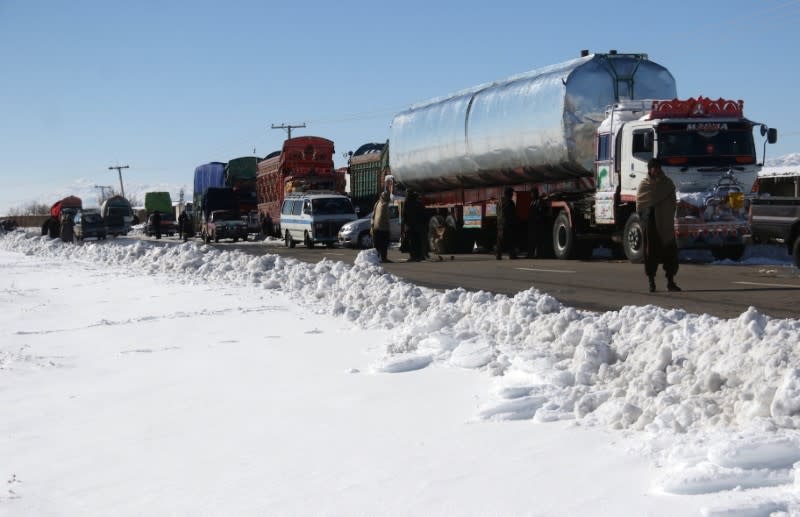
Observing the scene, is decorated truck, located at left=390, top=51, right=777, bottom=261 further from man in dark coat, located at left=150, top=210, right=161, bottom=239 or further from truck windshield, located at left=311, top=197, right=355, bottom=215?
man in dark coat, located at left=150, top=210, right=161, bottom=239

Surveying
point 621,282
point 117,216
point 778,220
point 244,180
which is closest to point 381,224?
point 621,282

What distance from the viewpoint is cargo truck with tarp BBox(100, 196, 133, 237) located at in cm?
6894

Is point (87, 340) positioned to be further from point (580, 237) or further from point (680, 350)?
point (580, 237)

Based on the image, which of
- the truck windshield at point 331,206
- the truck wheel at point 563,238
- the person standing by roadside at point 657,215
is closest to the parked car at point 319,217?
the truck windshield at point 331,206

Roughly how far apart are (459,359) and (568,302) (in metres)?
4.90

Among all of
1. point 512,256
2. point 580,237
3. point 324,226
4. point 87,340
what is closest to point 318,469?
point 87,340

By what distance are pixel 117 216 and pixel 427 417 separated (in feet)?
217

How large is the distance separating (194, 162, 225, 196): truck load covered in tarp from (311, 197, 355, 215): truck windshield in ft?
72.1

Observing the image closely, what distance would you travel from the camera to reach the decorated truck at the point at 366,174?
44750 mm

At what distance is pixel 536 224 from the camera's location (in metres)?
25.3

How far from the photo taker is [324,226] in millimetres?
38188

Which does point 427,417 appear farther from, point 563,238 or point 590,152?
point 563,238

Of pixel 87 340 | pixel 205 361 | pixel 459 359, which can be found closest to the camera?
pixel 459 359

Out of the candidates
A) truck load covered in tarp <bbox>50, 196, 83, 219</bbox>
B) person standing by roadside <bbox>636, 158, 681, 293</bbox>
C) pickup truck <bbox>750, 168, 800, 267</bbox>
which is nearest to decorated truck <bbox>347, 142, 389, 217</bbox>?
pickup truck <bbox>750, 168, 800, 267</bbox>
